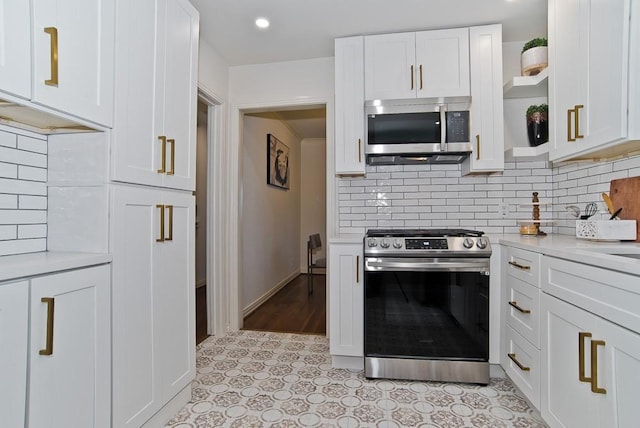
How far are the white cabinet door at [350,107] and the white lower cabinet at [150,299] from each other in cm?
124

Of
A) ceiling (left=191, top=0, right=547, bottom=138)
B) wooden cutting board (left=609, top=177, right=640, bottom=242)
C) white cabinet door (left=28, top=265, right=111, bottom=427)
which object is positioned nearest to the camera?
white cabinet door (left=28, top=265, right=111, bottom=427)

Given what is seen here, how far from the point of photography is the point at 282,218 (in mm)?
4891

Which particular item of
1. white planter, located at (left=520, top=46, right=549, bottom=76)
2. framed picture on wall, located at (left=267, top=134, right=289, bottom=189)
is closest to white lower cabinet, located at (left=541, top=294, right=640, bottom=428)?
white planter, located at (left=520, top=46, right=549, bottom=76)

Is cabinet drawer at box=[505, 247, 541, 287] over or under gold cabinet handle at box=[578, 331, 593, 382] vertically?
over

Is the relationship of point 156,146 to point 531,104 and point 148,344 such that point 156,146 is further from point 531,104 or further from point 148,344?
point 531,104

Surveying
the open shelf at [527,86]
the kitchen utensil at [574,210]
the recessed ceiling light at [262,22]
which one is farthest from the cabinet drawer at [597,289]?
the recessed ceiling light at [262,22]

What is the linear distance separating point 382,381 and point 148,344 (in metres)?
1.50

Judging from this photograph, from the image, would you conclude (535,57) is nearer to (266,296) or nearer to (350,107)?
(350,107)

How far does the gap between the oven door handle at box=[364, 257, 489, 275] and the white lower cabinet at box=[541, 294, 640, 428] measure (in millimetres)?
521

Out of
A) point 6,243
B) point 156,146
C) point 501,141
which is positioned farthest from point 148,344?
point 501,141

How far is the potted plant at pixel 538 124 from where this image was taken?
92.4 inches

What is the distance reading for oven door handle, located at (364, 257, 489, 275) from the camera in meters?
2.11

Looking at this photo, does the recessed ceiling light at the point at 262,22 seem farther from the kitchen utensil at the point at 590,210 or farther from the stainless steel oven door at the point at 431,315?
the kitchen utensil at the point at 590,210

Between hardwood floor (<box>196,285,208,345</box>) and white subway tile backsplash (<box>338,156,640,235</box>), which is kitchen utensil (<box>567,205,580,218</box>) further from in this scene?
hardwood floor (<box>196,285,208,345</box>)
